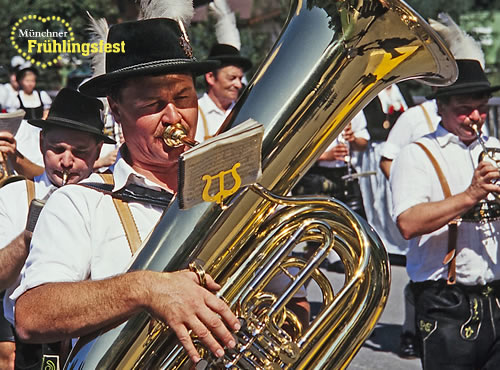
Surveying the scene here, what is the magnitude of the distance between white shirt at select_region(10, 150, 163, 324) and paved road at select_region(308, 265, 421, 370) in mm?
3002

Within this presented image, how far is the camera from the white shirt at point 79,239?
2324mm

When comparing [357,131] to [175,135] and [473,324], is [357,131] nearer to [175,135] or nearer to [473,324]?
[473,324]

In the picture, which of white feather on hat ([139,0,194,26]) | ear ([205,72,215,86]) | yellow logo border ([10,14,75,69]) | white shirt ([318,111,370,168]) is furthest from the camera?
white shirt ([318,111,370,168])

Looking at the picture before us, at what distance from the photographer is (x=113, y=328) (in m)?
2.21

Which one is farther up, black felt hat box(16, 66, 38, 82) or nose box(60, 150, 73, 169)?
nose box(60, 150, 73, 169)

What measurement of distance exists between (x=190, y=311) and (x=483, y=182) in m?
2.11

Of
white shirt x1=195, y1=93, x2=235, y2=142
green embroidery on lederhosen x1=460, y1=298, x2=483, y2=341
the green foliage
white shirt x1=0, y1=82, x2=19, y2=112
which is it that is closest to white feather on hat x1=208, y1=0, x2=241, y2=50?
white shirt x1=195, y1=93, x2=235, y2=142

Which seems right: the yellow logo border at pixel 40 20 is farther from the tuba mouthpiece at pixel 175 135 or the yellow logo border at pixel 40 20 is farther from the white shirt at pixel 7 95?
the tuba mouthpiece at pixel 175 135

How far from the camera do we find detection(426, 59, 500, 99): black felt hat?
418cm

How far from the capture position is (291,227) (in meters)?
2.32

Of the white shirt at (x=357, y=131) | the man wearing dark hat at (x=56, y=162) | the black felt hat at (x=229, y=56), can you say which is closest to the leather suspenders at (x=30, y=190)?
the man wearing dark hat at (x=56, y=162)

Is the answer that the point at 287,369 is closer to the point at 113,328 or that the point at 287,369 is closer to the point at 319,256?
the point at 319,256

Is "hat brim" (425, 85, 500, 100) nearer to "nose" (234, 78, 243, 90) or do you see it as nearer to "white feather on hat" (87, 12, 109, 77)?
"white feather on hat" (87, 12, 109, 77)

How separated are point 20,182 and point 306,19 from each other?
198cm
